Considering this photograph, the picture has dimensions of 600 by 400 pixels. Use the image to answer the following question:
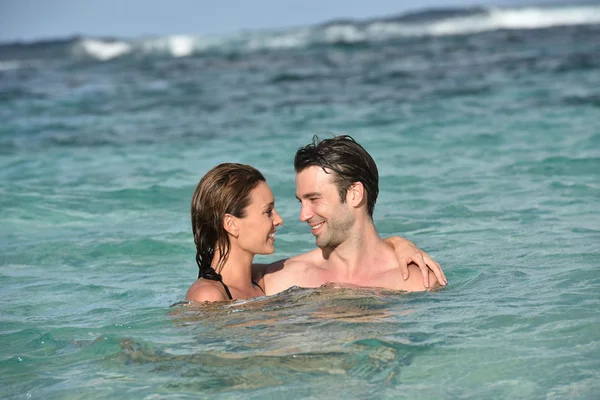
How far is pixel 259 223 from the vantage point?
530 cm

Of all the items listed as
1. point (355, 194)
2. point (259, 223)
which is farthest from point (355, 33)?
point (259, 223)

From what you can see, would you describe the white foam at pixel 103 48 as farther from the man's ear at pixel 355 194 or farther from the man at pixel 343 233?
the man's ear at pixel 355 194

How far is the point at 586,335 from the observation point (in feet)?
16.2

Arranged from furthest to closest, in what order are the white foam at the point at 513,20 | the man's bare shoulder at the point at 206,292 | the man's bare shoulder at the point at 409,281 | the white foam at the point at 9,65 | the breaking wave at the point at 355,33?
the white foam at the point at 513,20 < the breaking wave at the point at 355,33 < the white foam at the point at 9,65 < the man's bare shoulder at the point at 409,281 < the man's bare shoulder at the point at 206,292

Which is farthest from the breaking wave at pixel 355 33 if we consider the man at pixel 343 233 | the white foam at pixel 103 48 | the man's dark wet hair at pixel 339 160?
the man's dark wet hair at pixel 339 160

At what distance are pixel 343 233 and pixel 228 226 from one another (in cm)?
76

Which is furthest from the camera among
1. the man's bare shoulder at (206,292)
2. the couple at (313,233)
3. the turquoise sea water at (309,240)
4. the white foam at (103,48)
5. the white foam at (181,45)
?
the white foam at (103,48)

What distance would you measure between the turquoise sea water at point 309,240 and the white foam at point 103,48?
1891cm

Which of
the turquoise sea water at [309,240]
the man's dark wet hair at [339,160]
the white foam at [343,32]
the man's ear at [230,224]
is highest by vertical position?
the white foam at [343,32]

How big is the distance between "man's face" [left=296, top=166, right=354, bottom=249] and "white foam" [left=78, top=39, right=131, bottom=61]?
112 ft

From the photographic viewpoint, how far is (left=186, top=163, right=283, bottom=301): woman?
5.23 metres

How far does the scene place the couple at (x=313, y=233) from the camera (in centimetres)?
526

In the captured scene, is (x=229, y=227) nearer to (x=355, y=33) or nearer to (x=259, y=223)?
(x=259, y=223)

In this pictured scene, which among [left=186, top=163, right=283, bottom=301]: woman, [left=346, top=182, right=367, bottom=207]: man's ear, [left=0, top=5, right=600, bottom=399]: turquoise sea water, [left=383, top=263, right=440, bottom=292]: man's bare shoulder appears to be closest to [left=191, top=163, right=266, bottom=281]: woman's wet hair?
[left=186, top=163, right=283, bottom=301]: woman
